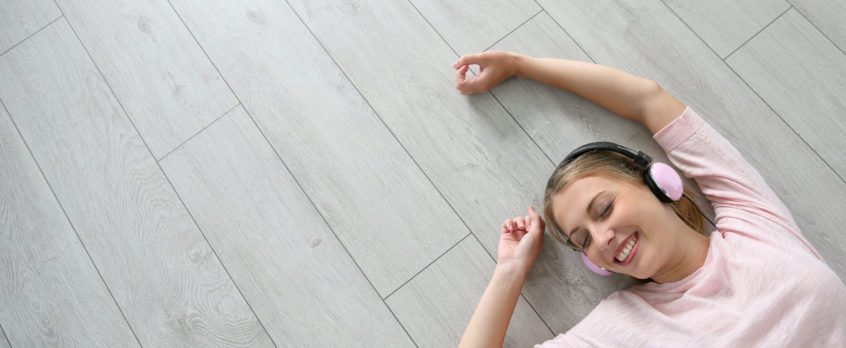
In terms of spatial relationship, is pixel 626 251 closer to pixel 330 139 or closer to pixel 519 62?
pixel 519 62

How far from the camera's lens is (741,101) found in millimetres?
1297

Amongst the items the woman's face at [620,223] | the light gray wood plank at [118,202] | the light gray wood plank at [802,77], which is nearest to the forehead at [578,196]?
the woman's face at [620,223]

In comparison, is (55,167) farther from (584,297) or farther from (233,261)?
(584,297)

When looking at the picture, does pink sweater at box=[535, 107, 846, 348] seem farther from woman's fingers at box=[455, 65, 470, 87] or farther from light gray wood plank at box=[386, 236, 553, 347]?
Answer: woman's fingers at box=[455, 65, 470, 87]

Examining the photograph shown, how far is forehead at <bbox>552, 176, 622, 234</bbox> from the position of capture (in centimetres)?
105

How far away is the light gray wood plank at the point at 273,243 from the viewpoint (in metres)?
1.27

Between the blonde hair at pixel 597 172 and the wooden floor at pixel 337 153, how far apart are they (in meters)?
0.16

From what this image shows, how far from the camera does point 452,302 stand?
1.26 m

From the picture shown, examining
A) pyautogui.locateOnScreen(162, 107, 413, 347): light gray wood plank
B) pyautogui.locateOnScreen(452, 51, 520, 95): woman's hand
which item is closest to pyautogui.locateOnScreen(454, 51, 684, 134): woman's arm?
pyautogui.locateOnScreen(452, 51, 520, 95): woman's hand

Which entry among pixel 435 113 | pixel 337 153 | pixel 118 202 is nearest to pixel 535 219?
pixel 435 113

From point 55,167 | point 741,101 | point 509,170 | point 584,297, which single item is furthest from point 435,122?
point 55,167

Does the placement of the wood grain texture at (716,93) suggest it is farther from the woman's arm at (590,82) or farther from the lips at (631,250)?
the lips at (631,250)

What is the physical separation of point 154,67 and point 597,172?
3.23 ft

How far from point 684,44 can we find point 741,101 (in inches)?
6.2
